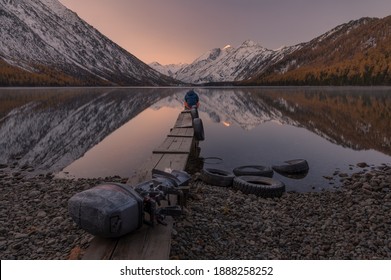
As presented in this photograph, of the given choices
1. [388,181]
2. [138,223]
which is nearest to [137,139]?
[388,181]

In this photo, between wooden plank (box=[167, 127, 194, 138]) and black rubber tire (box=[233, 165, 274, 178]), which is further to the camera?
wooden plank (box=[167, 127, 194, 138])

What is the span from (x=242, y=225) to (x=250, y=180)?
466 cm

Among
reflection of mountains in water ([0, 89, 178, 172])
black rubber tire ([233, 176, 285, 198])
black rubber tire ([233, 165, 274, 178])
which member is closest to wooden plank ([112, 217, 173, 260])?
black rubber tire ([233, 176, 285, 198])

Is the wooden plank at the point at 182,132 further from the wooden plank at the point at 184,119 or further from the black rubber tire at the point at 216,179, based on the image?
the black rubber tire at the point at 216,179

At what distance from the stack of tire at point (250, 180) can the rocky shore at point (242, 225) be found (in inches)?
16.3

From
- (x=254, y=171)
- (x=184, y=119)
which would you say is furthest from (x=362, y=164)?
(x=184, y=119)

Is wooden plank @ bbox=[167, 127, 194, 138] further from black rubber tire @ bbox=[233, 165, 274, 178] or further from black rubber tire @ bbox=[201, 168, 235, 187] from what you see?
black rubber tire @ bbox=[201, 168, 235, 187]

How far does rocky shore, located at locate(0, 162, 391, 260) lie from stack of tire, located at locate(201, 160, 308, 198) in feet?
1.36

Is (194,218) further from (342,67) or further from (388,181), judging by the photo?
(342,67)

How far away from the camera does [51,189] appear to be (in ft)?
44.1

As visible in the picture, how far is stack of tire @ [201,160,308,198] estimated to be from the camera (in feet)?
42.5

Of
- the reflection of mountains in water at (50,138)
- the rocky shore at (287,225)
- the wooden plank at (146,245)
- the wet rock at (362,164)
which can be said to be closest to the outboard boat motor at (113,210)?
the wooden plank at (146,245)

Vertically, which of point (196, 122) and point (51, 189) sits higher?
point (196, 122)
